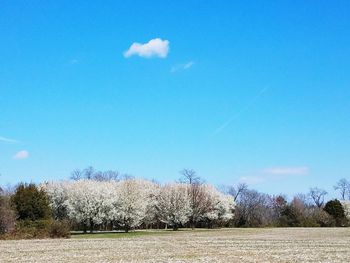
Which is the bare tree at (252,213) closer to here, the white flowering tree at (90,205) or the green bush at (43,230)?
the white flowering tree at (90,205)

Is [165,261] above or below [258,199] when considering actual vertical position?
below

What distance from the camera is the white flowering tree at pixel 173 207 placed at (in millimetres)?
100312

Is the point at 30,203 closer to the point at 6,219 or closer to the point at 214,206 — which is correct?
the point at 6,219

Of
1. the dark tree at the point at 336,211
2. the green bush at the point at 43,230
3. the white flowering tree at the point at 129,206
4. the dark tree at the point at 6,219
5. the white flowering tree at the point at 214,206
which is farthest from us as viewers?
the dark tree at the point at 336,211

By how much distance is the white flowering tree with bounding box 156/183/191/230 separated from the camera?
100 meters

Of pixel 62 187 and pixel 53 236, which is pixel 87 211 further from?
pixel 53 236

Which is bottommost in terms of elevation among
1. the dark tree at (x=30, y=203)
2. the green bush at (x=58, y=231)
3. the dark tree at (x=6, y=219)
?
the green bush at (x=58, y=231)

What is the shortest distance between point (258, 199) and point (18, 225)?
96.2 m

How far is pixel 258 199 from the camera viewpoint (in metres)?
146

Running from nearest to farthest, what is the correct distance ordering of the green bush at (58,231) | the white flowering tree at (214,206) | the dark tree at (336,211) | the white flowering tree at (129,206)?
the green bush at (58,231) < the white flowering tree at (129,206) < the white flowering tree at (214,206) < the dark tree at (336,211)

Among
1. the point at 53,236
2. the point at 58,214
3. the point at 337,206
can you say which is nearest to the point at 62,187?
the point at 58,214

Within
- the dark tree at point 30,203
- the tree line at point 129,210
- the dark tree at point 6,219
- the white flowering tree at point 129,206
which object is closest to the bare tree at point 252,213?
the tree line at point 129,210

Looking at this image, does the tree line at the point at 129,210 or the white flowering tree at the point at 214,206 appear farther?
the white flowering tree at the point at 214,206

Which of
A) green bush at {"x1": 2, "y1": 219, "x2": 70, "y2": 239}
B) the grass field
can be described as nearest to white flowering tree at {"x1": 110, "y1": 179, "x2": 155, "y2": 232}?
green bush at {"x1": 2, "y1": 219, "x2": 70, "y2": 239}
